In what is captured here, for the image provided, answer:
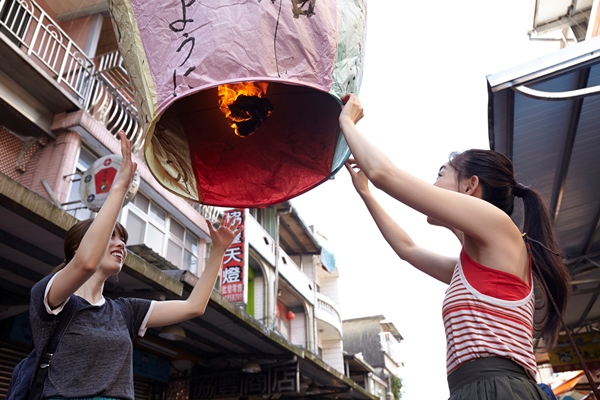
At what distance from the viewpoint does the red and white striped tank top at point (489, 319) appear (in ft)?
4.96

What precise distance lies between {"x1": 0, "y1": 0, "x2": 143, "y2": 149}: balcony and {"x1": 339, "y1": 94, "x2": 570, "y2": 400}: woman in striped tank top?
21.7 feet

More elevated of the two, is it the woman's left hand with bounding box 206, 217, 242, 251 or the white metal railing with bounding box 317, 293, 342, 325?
the white metal railing with bounding box 317, 293, 342, 325

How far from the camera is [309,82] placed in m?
1.79

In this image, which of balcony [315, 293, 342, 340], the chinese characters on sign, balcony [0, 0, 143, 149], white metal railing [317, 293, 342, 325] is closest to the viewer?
balcony [0, 0, 143, 149]

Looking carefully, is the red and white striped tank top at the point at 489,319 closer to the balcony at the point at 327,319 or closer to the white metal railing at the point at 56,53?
the white metal railing at the point at 56,53

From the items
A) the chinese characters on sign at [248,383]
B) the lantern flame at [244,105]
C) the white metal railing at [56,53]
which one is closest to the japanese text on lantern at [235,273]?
the chinese characters on sign at [248,383]

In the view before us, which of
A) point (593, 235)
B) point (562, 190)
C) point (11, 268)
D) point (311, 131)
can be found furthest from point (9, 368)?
point (593, 235)

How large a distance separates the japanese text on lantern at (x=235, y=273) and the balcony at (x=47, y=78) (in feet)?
11.4

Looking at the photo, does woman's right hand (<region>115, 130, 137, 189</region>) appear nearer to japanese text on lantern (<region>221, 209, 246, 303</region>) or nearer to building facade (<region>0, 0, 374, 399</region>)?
A: building facade (<region>0, 0, 374, 399</region>)

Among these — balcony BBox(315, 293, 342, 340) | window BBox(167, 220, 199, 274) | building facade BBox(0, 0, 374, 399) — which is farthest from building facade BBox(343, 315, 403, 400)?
window BBox(167, 220, 199, 274)

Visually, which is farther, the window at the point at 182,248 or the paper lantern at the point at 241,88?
the window at the point at 182,248

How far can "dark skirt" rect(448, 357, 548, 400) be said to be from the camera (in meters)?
1.41

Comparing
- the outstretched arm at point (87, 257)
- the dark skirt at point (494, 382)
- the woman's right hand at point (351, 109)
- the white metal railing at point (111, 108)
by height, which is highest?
the white metal railing at point (111, 108)

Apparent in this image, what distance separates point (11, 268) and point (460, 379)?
5.45 m
